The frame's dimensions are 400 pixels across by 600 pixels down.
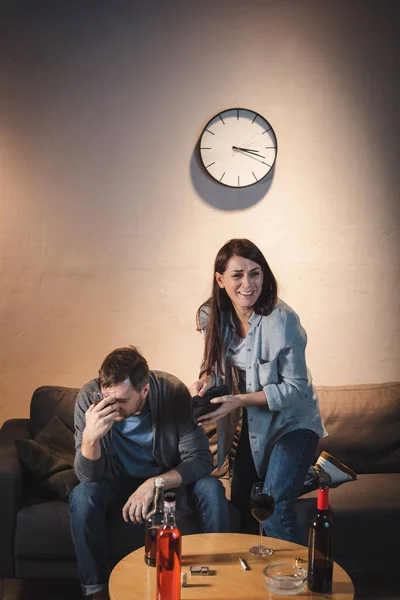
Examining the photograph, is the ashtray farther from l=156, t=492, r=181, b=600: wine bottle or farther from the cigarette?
l=156, t=492, r=181, b=600: wine bottle

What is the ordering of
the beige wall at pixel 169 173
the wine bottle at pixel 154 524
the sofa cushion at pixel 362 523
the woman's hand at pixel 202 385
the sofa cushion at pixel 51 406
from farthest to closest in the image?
the beige wall at pixel 169 173 < the sofa cushion at pixel 51 406 < the sofa cushion at pixel 362 523 < the woman's hand at pixel 202 385 < the wine bottle at pixel 154 524

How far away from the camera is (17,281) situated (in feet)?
12.4

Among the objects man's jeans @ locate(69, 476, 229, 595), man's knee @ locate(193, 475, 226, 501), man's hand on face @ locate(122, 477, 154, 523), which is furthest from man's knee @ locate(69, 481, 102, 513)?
man's knee @ locate(193, 475, 226, 501)

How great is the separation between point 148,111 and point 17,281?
107cm

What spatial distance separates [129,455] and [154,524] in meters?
0.72

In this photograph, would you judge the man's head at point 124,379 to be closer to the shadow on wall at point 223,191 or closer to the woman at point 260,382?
the woman at point 260,382

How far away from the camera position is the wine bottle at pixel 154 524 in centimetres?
217

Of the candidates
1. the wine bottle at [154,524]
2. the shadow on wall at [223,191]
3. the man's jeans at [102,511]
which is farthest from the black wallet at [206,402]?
the shadow on wall at [223,191]

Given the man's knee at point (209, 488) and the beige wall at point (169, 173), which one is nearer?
the man's knee at point (209, 488)

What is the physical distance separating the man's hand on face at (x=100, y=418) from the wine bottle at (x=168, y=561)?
702mm

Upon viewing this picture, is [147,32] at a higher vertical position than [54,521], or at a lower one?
Result: higher

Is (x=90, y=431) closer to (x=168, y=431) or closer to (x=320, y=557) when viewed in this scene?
(x=168, y=431)

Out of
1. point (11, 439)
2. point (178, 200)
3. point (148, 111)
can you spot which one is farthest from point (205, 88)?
point (11, 439)

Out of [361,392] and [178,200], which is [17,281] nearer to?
[178,200]
